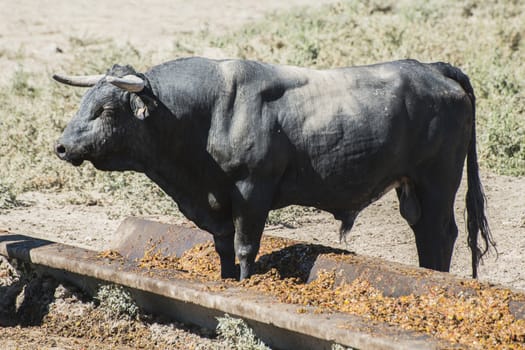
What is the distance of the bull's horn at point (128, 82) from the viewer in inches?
217

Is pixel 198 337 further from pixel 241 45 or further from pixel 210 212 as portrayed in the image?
pixel 241 45

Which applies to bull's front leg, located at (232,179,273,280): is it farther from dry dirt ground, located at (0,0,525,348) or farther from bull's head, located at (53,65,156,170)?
dry dirt ground, located at (0,0,525,348)

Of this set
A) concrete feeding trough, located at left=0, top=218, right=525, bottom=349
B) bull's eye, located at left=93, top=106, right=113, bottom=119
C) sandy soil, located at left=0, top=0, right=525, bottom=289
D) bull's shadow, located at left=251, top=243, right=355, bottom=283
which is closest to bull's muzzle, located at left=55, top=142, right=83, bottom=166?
bull's eye, located at left=93, top=106, right=113, bottom=119

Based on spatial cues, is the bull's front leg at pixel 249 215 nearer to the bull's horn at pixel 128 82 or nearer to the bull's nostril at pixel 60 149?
the bull's horn at pixel 128 82

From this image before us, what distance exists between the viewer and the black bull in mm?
5668

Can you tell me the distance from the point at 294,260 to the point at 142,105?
1.25m

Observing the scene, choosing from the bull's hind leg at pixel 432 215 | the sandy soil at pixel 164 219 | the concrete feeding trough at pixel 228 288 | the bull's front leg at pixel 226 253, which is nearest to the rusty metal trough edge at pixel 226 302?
the concrete feeding trough at pixel 228 288

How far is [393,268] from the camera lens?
5602mm

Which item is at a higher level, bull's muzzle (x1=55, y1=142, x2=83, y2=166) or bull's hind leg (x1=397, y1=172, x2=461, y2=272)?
bull's muzzle (x1=55, y1=142, x2=83, y2=166)

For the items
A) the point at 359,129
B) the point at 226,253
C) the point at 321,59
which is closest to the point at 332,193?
the point at 359,129

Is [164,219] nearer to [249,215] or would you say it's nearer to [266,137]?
[249,215]

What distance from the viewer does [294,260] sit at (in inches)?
240

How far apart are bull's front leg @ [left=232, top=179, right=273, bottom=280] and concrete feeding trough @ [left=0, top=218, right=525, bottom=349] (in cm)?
37

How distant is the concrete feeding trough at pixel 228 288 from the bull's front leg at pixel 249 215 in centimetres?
37
